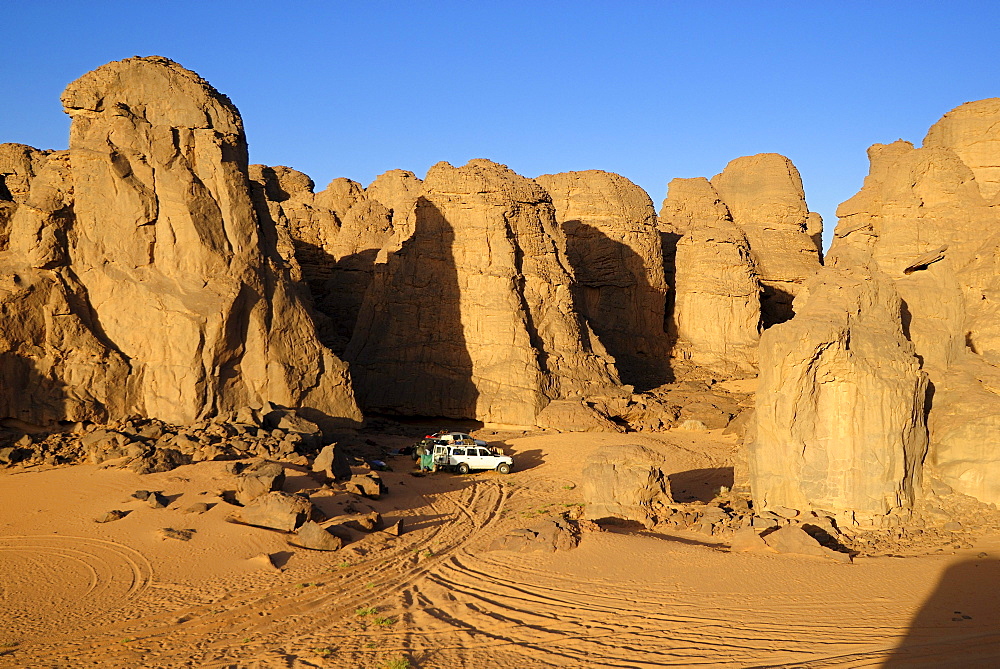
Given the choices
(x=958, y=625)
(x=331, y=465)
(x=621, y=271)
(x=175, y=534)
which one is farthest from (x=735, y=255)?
(x=175, y=534)

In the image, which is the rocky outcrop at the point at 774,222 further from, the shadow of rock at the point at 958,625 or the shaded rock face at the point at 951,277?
the shadow of rock at the point at 958,625

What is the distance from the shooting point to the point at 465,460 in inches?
973

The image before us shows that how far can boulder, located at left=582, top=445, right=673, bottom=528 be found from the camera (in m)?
18.4

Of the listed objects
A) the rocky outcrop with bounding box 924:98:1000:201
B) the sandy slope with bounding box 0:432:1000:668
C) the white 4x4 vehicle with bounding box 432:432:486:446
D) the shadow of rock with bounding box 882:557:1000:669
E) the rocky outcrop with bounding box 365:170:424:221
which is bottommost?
the sandy slope with bounding box 0:432:1000:668

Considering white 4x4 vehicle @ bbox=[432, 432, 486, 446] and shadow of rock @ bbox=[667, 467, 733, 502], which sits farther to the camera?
white 4x4 vehicle @ bbox=[432, 432, 486, 446]

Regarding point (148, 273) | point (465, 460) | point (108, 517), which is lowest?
point (108, 517)

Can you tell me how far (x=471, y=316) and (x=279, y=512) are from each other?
17.3 m

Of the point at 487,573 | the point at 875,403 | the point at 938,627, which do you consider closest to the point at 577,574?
the point at 487,573

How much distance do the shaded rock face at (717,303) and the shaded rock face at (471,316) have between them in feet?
33.0

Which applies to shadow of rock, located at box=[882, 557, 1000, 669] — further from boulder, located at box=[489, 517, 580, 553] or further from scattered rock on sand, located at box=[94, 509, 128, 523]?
scattered rock on sand, located at box=[94, 509, 128, 523]

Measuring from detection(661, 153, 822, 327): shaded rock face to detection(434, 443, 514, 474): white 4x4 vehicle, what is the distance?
26.4 metres

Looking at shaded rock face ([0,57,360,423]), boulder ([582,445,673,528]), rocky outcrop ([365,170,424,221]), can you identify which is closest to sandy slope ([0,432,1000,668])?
boulder ([582,445,673,528])

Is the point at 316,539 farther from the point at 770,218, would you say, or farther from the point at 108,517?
the point at 770,218

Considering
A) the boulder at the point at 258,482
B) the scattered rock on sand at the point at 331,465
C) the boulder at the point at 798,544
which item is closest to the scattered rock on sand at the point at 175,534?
the boulder at the point at 258,482
